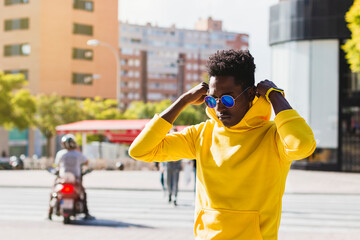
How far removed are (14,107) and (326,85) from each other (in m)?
27.6

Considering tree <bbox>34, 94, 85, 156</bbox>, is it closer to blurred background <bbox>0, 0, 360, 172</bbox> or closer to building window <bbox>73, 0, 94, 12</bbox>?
blurred background <bbox>0, 0, 360, 172</bbox>

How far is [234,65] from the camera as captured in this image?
2.98 m

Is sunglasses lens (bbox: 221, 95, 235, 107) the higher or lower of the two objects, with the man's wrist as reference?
lower

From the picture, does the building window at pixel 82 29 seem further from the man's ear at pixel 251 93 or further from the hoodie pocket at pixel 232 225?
the hoodie pocket at pixel 232 225

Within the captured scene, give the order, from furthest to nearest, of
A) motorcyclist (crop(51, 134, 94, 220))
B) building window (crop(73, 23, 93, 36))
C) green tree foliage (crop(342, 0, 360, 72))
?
building window (crop(73, 23, 93, 36)), green tree foliage (crop(342, 0, 360, 72)), motorcyclist (crop(51, 134, 94, 220))

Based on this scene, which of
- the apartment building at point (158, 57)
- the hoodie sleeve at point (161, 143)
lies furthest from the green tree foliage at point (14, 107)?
the apartment building at point (158, 57)

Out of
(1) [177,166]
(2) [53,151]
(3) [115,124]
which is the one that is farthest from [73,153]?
(2) [53,151]

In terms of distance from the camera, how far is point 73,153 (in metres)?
11.0

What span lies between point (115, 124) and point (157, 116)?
106ft

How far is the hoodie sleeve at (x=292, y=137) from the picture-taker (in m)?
2.84

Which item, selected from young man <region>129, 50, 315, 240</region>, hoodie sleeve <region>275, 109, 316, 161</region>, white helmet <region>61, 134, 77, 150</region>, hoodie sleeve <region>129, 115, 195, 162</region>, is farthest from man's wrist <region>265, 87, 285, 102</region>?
white helmet <region>61, 134, 77, 150</region>

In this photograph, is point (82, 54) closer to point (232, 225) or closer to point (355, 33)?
point (355, 33)

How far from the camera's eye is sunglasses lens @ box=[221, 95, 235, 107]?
2.96 metres

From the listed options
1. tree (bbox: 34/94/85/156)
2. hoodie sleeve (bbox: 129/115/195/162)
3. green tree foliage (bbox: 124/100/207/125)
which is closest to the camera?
hoodie sleeve (bbox: 129/115/195/162)
